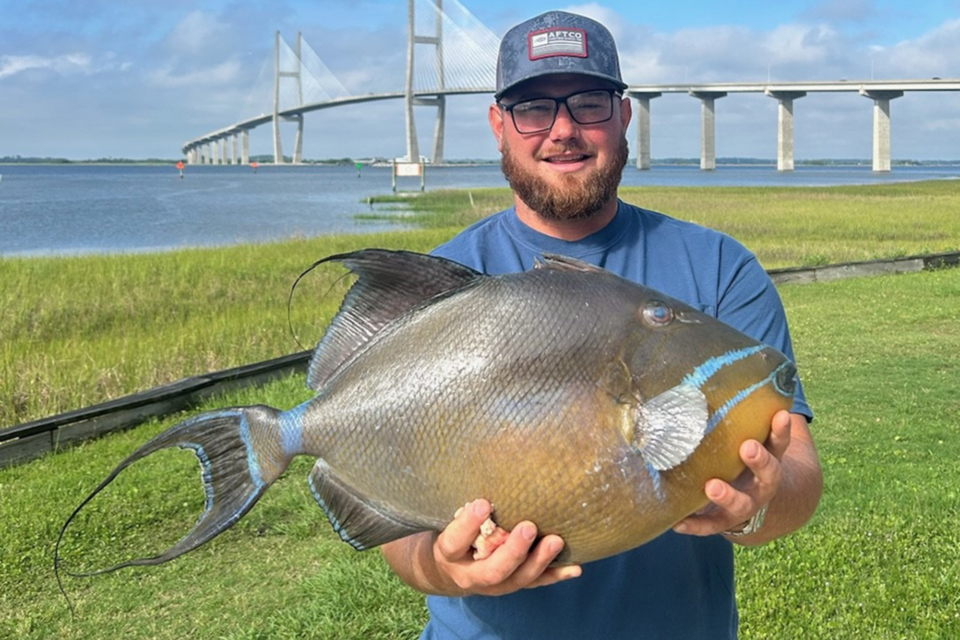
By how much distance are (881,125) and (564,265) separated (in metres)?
93.5

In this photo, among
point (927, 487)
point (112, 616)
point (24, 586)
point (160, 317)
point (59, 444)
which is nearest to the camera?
point (112, 616)

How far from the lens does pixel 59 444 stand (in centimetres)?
631

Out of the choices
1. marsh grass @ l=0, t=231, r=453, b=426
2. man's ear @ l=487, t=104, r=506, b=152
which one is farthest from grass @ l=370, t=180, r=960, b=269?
man's ear @ l=487, t=104, r=506, b=152

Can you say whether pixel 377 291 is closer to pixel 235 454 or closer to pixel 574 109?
pixel 235 454

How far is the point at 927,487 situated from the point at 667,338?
449cm

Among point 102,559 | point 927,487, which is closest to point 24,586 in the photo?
point 102,559

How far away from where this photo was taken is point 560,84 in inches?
78.2

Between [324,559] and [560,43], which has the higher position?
[560,43]

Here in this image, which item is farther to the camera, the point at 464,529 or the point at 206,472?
the point at 206,472

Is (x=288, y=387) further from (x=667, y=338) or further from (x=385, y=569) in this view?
(x=667, y=338)

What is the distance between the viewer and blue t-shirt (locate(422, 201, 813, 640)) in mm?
1840

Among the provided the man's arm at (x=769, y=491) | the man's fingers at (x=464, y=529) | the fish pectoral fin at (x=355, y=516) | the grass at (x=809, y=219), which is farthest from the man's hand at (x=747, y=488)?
the grass at (x=809, y=219)

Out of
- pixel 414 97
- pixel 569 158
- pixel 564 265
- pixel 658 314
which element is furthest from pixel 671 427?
pixel 414 97

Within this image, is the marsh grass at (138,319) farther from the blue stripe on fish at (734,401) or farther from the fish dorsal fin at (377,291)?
the blue stripe on fish at (734,401)
